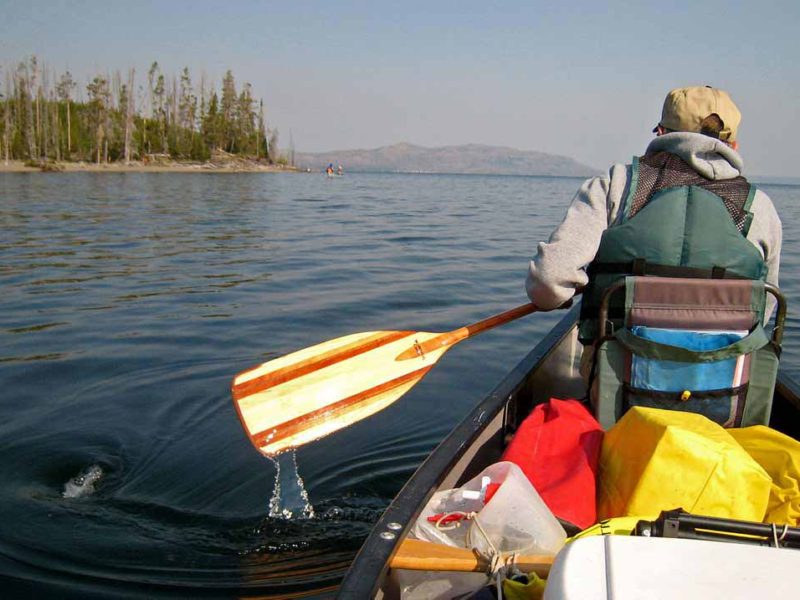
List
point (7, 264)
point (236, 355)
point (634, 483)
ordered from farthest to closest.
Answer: point (7, 264) → point (236, 355) → point (634, 483)

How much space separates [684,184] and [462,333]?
4.40 feet

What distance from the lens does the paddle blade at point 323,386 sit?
3.28m

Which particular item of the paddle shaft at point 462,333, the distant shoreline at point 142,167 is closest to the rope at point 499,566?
the paddle shaft at point 462,333

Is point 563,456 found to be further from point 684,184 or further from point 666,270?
point 684,184

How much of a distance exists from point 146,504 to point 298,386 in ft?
4.50

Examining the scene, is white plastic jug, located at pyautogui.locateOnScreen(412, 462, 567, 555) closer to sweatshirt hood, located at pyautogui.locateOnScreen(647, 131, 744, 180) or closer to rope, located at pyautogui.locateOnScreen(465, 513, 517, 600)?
rope, located at pyautogui.locateOnScreen(465, 513, 517, 600)

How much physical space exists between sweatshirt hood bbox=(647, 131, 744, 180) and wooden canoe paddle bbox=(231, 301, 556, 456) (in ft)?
3.07

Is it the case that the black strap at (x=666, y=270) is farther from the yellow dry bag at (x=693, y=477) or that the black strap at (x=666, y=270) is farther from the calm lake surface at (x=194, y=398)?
the calm lake surface at (x=194, y=398)

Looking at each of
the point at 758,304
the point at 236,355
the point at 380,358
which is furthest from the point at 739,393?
the point at 236,355

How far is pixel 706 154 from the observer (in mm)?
2844

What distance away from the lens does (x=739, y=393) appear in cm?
284

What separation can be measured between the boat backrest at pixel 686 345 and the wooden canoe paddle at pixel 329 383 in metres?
0.66

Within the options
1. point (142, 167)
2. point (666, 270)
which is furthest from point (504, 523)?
point (142, 167)

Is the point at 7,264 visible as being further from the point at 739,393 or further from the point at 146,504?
the point at 739,393
